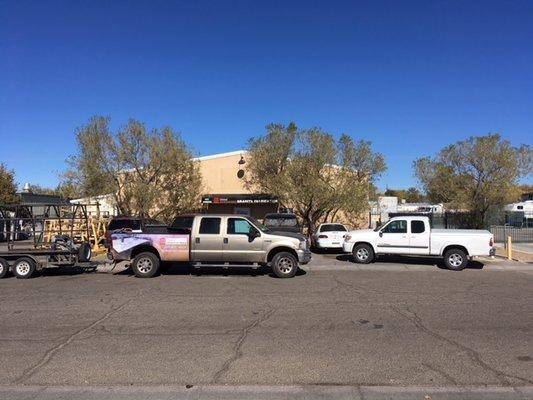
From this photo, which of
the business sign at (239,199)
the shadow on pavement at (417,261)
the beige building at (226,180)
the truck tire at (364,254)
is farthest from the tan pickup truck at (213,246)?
the beige building at (226,180)

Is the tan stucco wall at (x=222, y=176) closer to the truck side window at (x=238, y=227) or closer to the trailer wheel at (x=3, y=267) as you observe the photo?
the truck side window at (x=238, y=227)

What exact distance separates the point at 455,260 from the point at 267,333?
455 inches

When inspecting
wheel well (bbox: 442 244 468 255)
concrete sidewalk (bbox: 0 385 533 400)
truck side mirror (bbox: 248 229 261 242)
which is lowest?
concrete sidewalk (bbox: 0 385 533 400)

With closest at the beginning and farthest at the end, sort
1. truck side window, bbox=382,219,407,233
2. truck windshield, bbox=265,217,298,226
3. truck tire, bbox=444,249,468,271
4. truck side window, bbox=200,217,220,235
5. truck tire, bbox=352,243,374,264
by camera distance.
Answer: truck side window, bbox=200,217,220,235 < truck tire, bbox=444,249,468,271 < truck side window, bbox=382,219,407,233 < truck tire, bbox=352,243,374,264 < truck windshield, bbox=265,217,298,226

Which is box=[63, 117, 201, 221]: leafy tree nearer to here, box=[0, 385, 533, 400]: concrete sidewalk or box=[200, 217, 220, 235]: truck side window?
box=[200, 217, 220, 235]: truck side window

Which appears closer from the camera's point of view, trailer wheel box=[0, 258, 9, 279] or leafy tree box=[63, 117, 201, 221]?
trailer wheel box=[0, 258, 9, 279]

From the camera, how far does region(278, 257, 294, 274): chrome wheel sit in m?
14.8

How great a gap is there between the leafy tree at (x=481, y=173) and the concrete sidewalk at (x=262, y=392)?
27982 mm

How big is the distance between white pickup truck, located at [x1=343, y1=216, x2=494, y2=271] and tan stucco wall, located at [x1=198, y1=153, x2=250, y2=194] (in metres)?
14.7

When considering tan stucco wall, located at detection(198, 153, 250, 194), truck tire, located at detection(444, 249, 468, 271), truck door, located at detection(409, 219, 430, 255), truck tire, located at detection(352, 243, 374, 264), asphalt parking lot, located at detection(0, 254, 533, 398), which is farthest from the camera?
tan stucco wall, located at detection(198, 153, 250, 194)

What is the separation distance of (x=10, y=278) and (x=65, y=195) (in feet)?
51.9

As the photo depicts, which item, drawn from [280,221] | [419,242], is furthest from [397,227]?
[280,221]

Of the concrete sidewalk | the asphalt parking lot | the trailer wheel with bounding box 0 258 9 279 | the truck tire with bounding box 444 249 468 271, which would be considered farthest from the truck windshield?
the concrete sidewalk

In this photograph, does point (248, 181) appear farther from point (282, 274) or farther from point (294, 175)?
point (282, 274)
